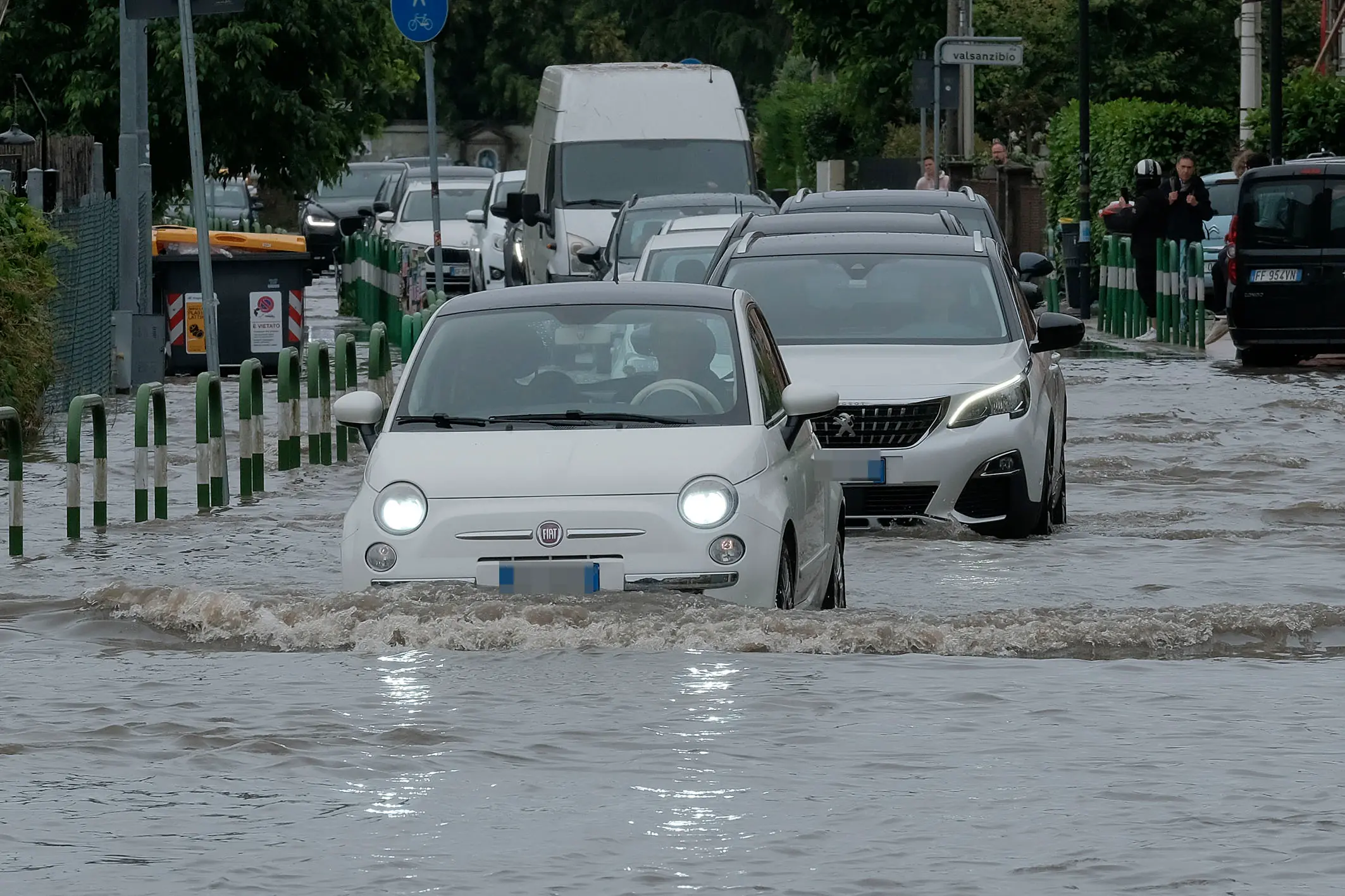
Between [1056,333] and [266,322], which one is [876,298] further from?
[266,322]

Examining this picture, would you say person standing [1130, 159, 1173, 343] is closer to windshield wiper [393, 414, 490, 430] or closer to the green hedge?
the green hedge

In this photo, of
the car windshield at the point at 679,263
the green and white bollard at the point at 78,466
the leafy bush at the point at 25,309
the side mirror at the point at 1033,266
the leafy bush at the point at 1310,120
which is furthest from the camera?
the leafy bush at the point at 1310,120

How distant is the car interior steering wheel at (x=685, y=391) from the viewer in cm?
1021

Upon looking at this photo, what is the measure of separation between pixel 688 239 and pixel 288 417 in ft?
13.4

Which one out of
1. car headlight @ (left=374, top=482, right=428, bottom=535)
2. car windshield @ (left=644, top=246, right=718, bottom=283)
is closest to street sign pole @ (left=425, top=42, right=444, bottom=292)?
car windshield @ (left=644, top=246, right=718, bottom=283)

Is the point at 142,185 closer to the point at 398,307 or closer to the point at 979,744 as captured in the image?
the point at 398,307

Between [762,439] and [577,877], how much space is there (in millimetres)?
3505

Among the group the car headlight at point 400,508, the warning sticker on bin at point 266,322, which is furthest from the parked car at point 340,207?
the car headlight at point 400,508

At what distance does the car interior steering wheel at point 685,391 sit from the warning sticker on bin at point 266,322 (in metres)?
14.8

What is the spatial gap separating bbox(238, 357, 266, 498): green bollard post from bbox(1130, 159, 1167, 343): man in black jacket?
14.7m

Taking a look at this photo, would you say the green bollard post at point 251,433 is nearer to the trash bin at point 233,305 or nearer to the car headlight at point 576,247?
the trash bin at point 233,305

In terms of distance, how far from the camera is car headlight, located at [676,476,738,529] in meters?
9.53

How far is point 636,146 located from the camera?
99.3 ft

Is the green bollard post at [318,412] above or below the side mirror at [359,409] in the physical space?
below
